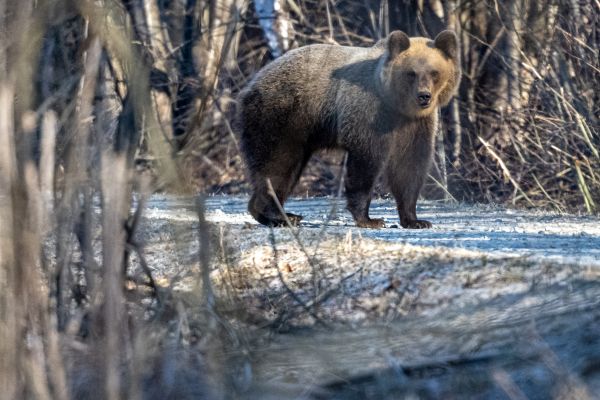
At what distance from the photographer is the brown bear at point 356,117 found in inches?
314

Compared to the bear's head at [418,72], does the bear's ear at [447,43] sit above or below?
above

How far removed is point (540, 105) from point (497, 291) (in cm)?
898

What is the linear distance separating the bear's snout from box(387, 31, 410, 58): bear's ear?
457mm

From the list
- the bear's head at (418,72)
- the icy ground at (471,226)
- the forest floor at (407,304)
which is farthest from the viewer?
the bear's head at (418,72)

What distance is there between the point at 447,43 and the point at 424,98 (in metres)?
0.53

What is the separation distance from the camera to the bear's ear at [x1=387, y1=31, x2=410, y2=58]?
814 centimetres

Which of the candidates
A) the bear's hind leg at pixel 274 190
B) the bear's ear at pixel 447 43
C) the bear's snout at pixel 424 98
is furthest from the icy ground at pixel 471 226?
the bear's ear at pixel 447 43

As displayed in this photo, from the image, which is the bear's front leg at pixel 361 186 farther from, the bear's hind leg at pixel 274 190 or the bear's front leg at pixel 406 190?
the bear's hind leg at pixel 274 190

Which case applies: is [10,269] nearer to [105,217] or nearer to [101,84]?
[105,217]

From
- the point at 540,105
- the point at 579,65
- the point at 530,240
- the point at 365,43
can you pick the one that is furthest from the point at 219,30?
the point at 530,240

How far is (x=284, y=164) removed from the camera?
821 cm

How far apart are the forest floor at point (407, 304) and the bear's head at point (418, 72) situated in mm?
946

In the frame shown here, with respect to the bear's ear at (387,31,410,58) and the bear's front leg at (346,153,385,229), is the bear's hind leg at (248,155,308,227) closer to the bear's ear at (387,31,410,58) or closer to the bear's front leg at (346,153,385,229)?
the bear's front leg at (346,153,385,229)

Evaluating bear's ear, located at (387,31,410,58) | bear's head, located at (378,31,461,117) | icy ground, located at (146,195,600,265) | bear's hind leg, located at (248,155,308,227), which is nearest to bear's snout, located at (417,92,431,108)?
bear's head, located at (378,31,461,117)
